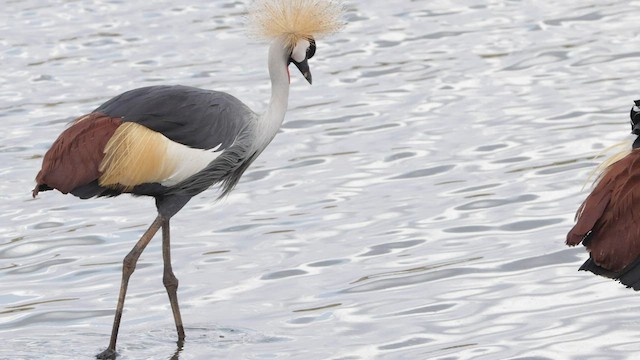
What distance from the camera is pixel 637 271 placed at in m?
6.59

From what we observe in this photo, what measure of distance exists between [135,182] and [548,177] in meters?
3.62

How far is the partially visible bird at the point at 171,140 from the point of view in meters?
8.03

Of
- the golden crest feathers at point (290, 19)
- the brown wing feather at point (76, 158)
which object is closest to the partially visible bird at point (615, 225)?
the golden crest feathers at point (290, 19)

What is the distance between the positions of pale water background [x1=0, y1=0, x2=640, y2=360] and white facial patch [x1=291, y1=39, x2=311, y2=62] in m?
1.33

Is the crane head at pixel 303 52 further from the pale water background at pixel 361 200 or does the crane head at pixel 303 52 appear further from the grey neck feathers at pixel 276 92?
the pale water background at pixel 361 200

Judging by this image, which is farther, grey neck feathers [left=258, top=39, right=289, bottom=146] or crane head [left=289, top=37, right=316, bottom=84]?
crane head [left=289, top=37, right=316, bottom=84]

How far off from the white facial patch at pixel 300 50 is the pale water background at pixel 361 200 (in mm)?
1330

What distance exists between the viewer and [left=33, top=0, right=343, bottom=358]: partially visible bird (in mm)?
8031

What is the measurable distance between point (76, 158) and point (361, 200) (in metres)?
2.96

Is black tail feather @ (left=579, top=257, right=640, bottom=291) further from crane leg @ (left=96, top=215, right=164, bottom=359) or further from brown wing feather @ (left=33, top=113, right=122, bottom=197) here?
brown wing feather @ (left=33, top=113, right=122, bottom=197)

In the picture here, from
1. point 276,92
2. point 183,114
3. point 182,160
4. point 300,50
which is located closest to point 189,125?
point 183,114

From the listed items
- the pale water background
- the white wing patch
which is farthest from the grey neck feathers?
the pale water background

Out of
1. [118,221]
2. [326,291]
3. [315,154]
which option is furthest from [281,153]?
[326,291]

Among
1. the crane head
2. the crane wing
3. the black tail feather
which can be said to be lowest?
the black tail feather
